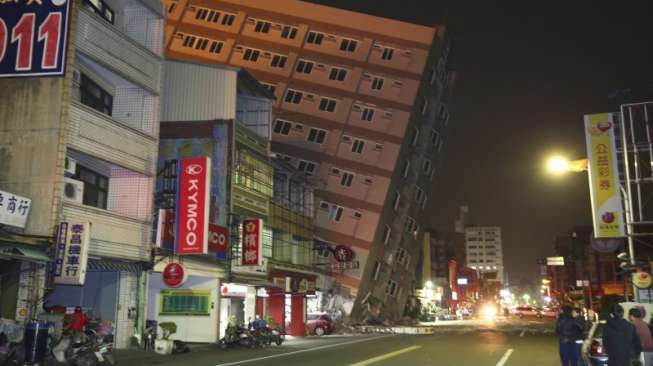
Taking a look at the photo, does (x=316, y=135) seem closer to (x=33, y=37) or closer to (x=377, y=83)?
(x=377, y=83)

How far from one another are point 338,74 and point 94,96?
117 ft

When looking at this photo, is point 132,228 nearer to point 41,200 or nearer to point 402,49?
point 41,200

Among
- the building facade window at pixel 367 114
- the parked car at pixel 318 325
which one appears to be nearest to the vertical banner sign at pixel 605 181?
the parked car at pixel 318 325

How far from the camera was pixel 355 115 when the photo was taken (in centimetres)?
5622

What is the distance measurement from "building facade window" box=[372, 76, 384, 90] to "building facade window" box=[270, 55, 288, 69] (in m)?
9.52

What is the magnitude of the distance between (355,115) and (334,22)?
33.6 ft

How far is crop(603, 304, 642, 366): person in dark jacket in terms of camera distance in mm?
9023

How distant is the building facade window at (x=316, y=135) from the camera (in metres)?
56.2

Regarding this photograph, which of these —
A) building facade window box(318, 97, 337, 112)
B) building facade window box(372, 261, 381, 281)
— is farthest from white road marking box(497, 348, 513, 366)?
building facade window box(318, 97, 337, 112)

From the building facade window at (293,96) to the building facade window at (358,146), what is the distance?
733 cm

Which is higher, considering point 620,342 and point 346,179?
point 346,179

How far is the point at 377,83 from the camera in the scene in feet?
188

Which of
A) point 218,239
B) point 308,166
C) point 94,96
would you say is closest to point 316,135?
point 308,166

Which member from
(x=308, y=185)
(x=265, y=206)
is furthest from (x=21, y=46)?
(x=308, y=185)
